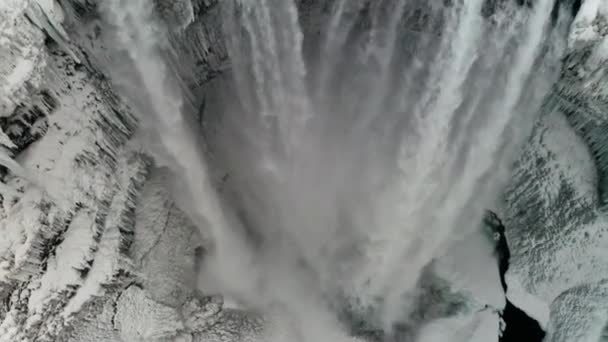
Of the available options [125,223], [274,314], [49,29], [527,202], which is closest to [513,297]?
[527,202]

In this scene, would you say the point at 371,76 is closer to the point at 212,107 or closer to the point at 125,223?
the point at 212,107

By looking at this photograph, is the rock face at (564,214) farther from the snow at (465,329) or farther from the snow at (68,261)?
the snow at (68,261)

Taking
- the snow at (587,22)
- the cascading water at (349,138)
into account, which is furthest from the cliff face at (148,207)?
the cascading water at (349,138)

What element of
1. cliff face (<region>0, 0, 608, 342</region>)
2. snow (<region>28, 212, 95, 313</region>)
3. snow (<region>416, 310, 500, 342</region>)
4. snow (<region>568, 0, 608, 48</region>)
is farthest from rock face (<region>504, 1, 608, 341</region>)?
snow (<region>28, 212, 95, 313</region>)

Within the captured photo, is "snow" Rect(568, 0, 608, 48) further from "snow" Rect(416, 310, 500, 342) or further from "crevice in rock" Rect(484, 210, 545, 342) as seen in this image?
"snow" Rect(416, 310, 500, 342)

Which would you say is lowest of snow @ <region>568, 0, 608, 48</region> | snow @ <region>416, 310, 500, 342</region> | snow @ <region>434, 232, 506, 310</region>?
snow @ <region>416, 310, 500, 342</region>

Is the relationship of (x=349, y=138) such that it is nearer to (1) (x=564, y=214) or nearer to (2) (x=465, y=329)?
(1) (x=564, y=214)
